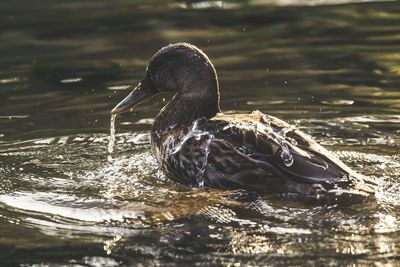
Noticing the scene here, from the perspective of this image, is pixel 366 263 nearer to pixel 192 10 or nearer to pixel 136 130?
pixel 136 130

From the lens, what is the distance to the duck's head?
754 cm

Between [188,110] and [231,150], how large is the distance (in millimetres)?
846

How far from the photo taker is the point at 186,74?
7.61m

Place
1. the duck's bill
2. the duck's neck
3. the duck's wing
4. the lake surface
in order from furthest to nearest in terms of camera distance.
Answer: the duck's bill → the duck's neck → the duck's wing → the lake surface

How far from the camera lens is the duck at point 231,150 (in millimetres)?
6676

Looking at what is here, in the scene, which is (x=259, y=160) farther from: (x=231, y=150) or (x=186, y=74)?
(x=186, y=74)

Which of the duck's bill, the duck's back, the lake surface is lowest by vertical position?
the lake surface

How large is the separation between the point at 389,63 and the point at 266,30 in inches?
87.4

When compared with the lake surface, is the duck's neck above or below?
above

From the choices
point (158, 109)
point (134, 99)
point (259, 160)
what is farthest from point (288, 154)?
point (158, 109)

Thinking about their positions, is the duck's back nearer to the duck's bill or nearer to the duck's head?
the duck's head

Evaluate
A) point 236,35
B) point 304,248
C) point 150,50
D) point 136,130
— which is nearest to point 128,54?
point 150,50

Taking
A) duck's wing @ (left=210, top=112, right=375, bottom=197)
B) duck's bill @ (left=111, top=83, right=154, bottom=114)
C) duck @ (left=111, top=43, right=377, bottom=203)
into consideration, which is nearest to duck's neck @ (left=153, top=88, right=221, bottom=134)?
duck @ (left=111, top=43, right=377, bottom=203)

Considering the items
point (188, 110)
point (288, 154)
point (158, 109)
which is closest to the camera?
point (288, 154)
